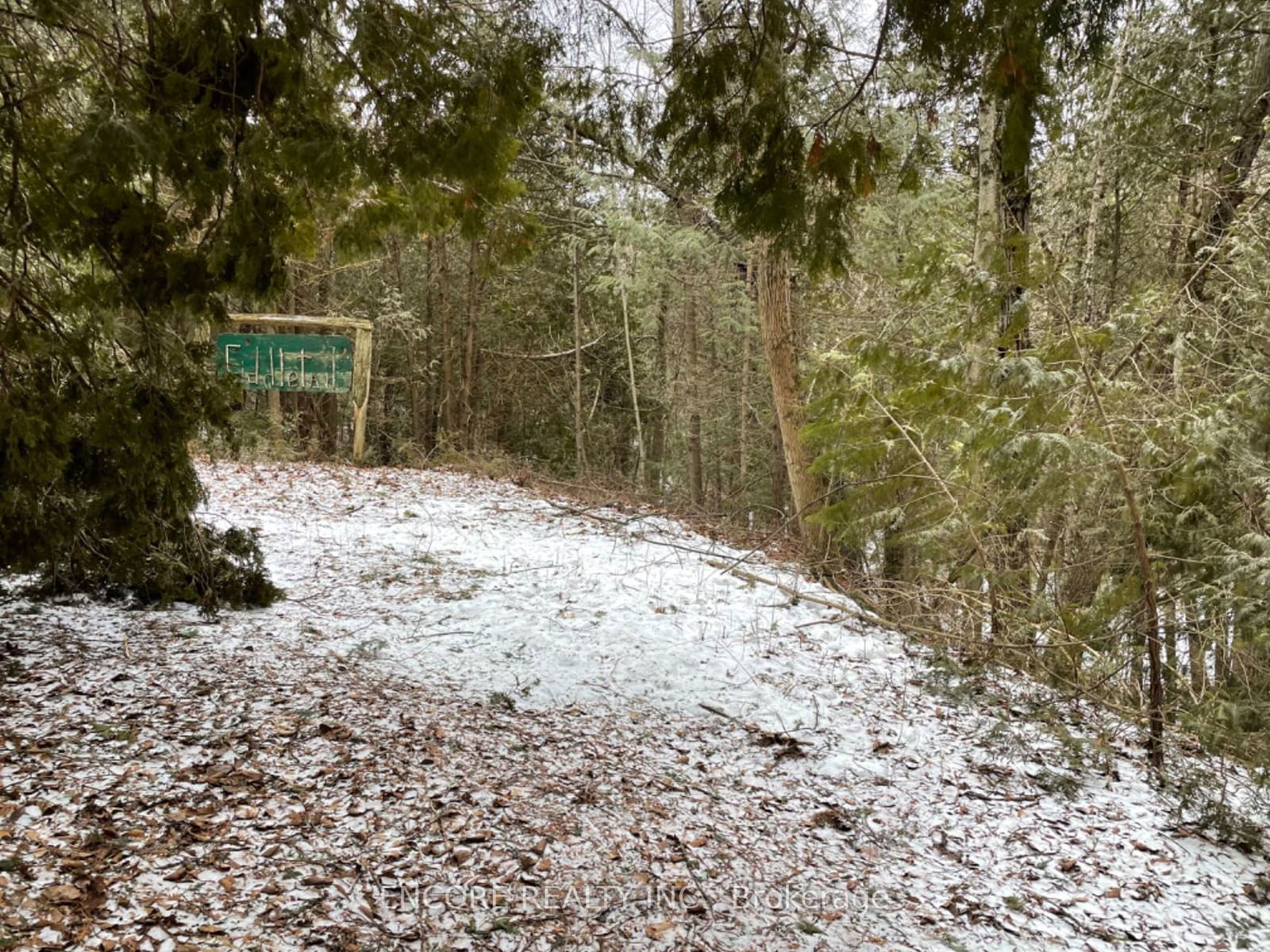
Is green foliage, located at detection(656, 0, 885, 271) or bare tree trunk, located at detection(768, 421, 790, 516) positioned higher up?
green foliage, located at detection(656, 0, 885, 271)

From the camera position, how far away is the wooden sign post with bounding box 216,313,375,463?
9602 mm

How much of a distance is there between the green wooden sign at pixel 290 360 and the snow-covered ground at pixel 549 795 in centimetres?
517

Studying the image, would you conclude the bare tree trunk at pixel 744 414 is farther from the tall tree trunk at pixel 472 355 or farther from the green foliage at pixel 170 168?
the green foliage at pixel 170 168

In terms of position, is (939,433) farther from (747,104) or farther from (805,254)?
(747,104)

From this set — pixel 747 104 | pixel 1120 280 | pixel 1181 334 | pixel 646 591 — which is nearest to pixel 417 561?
pixel 646 591

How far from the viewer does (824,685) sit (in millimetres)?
4723

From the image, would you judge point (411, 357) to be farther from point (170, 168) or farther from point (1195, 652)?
point (1195, 652)

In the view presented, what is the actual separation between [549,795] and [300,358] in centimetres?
816

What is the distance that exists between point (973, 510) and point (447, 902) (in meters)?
4.09

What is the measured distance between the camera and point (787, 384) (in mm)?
8078

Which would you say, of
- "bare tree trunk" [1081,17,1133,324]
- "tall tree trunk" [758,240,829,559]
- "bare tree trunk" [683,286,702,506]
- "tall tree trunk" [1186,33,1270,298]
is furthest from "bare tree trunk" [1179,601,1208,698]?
"bare tree trunk" [683,286,702,506]

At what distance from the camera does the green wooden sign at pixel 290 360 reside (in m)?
9.59

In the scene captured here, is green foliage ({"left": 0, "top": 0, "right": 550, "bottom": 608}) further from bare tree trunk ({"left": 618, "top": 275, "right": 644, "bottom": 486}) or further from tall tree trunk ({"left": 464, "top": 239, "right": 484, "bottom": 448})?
tall tree trunk ({"left": 464, "top": 239, "right": 484, "bottom": 448})

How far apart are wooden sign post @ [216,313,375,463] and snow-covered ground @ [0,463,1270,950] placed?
518 cm
